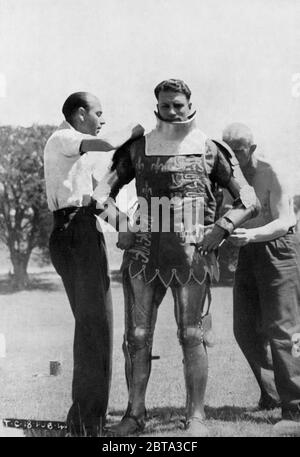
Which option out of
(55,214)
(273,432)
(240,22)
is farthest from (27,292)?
(240,22)

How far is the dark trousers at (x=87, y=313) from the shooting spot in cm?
472

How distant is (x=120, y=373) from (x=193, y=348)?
2.11ft

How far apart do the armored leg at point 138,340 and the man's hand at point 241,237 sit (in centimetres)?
54

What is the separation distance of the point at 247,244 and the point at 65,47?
173 centimetres

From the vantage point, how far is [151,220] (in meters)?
4.68

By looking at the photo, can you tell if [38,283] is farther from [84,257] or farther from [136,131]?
[136,131]

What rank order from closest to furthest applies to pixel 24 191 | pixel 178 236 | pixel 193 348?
pixel 193 348 < pixel 178 236 < pixel 24 191

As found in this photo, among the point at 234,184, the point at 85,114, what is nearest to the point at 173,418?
the point at 234,184

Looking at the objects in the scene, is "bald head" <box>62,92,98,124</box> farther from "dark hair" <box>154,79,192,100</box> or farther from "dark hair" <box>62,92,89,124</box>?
"dark hair" <box>154,79,192,100</box>

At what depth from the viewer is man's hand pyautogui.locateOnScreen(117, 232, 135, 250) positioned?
4660mm

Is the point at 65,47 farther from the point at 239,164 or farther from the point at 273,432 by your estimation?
the point at 273,432

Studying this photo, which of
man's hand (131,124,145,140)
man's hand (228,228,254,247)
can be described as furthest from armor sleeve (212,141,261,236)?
man's hand (131,124,145,140)

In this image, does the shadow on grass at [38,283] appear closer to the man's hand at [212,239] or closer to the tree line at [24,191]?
the tree line at [24,191]

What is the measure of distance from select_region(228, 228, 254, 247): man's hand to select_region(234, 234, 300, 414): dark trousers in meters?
0.11
